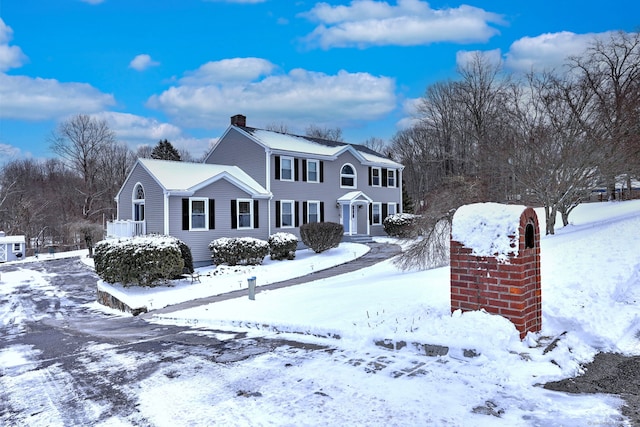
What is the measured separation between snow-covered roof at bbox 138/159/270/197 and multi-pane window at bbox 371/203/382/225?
31.0ft

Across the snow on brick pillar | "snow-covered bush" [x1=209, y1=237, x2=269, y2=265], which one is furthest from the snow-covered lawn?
"snow-covered bush" [x1=209, y1=237, x2=269, y2=265]

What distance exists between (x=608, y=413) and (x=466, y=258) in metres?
2.10

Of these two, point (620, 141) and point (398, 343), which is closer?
point (398, 343)

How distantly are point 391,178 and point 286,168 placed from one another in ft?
32.9

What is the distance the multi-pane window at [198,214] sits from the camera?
19.1 m

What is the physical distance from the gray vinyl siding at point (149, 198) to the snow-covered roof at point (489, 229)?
15945 millimetres

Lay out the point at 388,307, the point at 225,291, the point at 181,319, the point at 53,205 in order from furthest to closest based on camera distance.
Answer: the point at 53,205
the point at 225,291
the point at 181,319
the point at 388,307

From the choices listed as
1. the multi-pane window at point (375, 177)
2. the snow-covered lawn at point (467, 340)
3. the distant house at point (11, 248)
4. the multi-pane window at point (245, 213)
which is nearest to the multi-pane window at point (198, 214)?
the multi-pane window at point (245, 213)

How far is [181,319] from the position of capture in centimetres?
865

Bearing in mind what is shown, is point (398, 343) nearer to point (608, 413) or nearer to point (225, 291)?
point (608, 413)

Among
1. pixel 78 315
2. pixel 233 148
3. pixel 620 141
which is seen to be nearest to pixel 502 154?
pixel 620 141

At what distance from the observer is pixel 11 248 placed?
3134cm

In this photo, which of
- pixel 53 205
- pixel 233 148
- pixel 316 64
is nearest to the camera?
pixel 316 64

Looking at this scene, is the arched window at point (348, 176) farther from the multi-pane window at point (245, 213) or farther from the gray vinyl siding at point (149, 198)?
the gray vinyl siding at point (149, 198)
